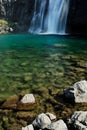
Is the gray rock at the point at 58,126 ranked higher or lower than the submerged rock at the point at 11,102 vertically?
higher

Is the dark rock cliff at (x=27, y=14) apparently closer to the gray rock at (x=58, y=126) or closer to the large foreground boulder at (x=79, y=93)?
the large foreground boulder at (x=79, y=93)

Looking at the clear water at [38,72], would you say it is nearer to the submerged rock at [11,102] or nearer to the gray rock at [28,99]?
the submerged rock at [11,102]

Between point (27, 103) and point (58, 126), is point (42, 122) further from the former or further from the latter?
point (27, 103)

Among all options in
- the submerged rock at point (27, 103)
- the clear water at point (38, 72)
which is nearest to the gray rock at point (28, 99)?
the submerged rock at point (27, 103)

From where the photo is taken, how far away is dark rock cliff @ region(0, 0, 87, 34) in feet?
198

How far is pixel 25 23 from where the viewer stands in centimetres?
7369

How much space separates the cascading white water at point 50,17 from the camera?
64312mm

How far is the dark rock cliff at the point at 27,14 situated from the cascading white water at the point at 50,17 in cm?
161

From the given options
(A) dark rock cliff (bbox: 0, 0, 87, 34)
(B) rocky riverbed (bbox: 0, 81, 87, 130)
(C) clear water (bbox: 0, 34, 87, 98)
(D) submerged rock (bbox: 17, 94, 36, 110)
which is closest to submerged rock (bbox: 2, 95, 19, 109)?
(B) rocky riverbed (bbox: 0, 81, 87, 130)

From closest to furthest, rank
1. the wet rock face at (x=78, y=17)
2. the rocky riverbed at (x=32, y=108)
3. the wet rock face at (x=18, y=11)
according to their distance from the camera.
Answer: the rocky riverbed at (x=32, y=108), the wet rock face at (x=78, y=17), the wet rock face at (x=18, y=11)

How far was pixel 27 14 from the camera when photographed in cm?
7444

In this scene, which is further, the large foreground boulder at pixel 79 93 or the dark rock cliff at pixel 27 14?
the dark rock cliff at pixel 27 14

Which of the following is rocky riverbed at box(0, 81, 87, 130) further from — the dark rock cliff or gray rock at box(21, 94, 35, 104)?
the dark rock cliff

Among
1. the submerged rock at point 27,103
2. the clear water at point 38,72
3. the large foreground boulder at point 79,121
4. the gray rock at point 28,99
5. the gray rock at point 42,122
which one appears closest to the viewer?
the large foreground boulder at point 79,121
